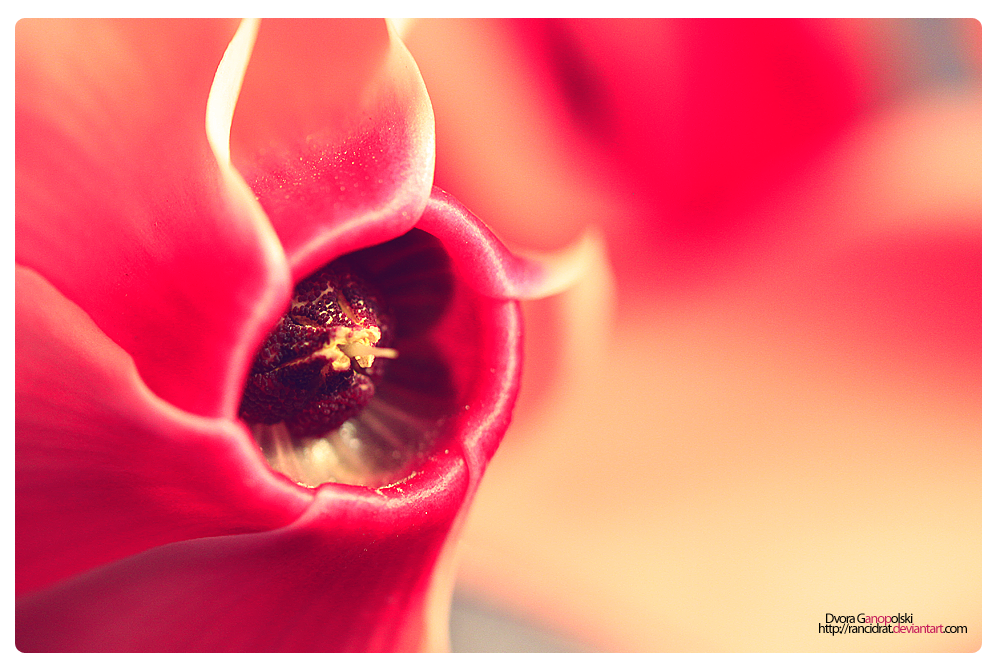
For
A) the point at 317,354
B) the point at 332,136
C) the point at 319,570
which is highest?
the point at 332,136

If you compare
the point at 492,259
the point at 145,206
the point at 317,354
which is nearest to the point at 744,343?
the point at 492,259

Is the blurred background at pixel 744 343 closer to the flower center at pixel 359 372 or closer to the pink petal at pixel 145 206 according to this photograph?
the flower center at pixel 359 372

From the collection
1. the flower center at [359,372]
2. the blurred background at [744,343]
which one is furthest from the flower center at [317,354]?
the blurred background at [744,343]

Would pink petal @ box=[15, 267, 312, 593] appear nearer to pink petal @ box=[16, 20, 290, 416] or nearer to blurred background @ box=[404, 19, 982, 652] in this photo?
pink petal @ box=[16, 20, 290, 416]

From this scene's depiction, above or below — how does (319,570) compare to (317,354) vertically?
below

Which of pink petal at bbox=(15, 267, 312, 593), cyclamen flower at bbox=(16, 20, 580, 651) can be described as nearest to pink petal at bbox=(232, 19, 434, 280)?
cyclamen flower at bbox=(16, 20, 580, 651)

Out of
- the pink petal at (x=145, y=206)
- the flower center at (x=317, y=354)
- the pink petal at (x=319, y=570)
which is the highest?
the pink petal at (x=145, y=206)

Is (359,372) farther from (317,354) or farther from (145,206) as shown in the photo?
(145,206)
